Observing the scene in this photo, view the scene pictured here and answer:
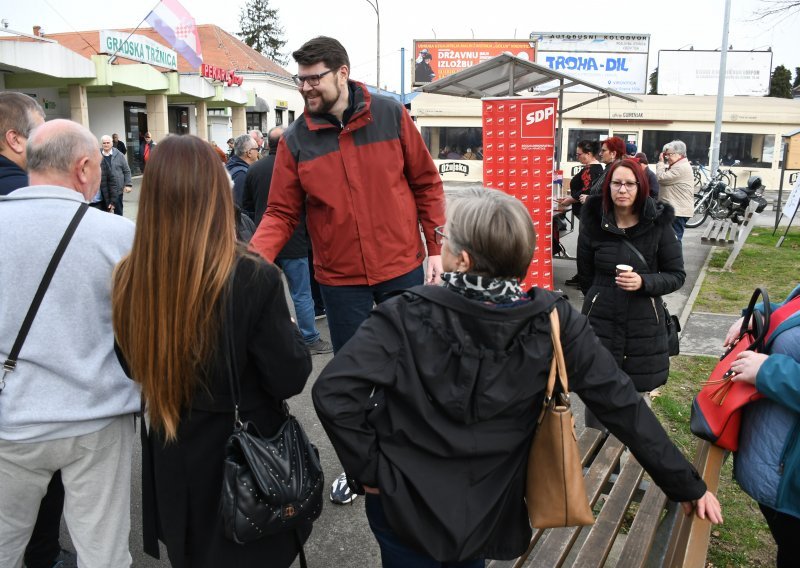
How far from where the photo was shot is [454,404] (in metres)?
1.70

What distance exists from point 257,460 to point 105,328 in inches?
27.7

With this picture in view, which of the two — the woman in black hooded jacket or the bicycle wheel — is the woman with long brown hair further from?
the bicycle wheel

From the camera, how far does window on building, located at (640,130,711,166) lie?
27.8 metres

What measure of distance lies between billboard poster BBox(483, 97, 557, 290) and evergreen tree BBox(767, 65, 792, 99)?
55.5 metres

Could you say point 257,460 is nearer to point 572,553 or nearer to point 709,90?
point 572,553

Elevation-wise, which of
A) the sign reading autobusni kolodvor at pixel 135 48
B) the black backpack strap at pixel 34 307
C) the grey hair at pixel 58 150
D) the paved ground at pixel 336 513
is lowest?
the paved ground at pixel 336 513

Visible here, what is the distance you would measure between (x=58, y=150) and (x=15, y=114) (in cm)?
108

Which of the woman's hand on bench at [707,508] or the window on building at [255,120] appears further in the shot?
the window on building at [255,120]

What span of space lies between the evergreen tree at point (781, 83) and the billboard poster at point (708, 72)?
790 inches

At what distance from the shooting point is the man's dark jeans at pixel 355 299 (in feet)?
11.0

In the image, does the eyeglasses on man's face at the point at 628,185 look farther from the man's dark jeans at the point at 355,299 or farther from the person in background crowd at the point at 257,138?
the person in background crowd at the point at 257,138

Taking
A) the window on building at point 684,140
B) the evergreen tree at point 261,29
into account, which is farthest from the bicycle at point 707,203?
the evergreen tree at point 261,29

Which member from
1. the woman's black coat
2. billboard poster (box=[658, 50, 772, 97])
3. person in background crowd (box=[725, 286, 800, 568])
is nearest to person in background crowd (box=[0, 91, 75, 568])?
the woman's black coat

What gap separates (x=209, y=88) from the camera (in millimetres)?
29500
